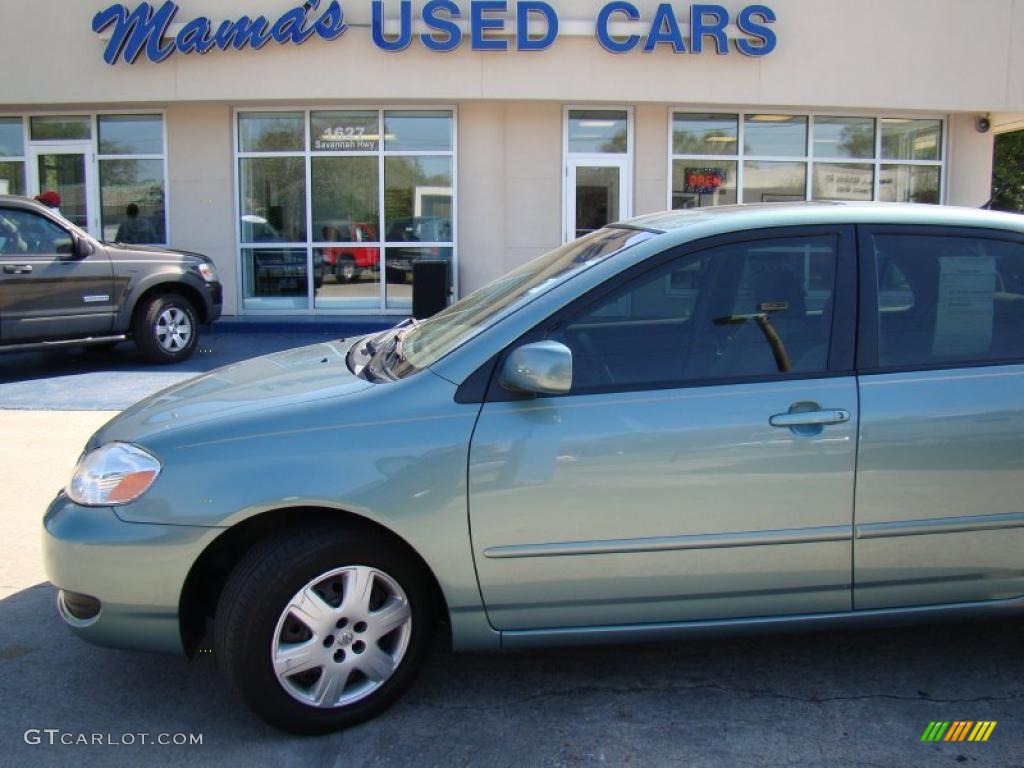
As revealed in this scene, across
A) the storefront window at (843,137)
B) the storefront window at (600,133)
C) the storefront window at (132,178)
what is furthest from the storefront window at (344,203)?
the storefront window at (843,137)

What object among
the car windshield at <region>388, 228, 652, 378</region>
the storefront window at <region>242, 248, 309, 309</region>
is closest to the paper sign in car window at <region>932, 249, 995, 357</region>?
the car windshield at <region>388, 228, 652, 378</region>

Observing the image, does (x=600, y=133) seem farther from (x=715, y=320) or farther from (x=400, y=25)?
(x=715, y=320)

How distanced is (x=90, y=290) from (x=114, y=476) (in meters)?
7.40

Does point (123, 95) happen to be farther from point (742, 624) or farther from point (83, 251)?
point (742, 624)

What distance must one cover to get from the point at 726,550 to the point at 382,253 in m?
11.4

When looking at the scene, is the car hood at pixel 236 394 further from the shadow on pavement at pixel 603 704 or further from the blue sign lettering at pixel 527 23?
the blue sign lettering at pixel 527 23

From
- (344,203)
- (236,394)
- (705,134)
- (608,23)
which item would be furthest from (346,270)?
(236,394)

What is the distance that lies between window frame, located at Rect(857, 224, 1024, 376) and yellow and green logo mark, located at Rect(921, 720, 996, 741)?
47.4 inches

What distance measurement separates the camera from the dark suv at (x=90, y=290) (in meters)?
9.36

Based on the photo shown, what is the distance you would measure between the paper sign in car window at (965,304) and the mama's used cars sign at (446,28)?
10.0 m

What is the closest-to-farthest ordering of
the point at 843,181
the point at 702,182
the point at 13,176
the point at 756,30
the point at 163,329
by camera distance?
the point at 163,329, the point at 756,30, the point at 702,182, the point at 13,176, the point at 843,181

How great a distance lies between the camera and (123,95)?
1312 cm

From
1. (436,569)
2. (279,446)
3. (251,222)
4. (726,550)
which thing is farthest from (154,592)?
(251,222)

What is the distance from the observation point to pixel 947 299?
346 cm
